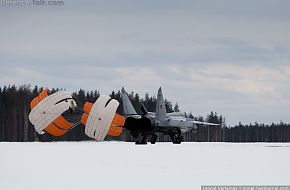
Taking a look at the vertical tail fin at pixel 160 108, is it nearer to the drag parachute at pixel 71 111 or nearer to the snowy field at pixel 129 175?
the drag parachute at pixel 71 111

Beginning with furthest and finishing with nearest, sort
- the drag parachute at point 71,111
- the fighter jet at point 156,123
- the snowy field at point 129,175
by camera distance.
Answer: the drag parachute at point 71,111, the fighter jet at point 156,123, the snowy field at point 129,175

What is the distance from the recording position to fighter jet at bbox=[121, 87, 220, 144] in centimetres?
5837

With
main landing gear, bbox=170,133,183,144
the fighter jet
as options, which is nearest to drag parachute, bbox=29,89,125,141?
the fighter jet

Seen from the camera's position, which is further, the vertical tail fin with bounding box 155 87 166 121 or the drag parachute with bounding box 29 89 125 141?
the drag parachute with bounding box 29 89 125 141

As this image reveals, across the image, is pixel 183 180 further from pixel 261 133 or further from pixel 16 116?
pixel 261 133

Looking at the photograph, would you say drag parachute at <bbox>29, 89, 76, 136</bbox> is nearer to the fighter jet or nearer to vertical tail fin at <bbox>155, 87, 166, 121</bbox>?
the fighter jet

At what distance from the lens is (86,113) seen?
6512 cm

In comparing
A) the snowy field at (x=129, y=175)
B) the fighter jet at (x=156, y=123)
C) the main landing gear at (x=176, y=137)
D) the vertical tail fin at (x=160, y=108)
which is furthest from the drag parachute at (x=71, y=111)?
the snowy field at (x=129, y=175)

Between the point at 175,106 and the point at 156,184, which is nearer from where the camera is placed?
the point at 156,184

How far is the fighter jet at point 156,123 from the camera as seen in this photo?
58.4 m

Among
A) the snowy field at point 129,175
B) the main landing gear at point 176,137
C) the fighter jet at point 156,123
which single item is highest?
the fighter jet at point 156,123

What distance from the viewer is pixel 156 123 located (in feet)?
196

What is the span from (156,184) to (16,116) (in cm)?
10724

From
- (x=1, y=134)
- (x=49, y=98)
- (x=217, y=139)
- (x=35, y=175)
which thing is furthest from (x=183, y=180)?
(x=217, y=139)
